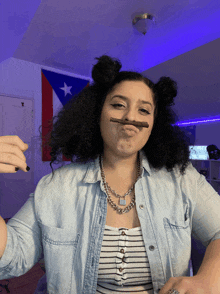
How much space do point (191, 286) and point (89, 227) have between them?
402mm

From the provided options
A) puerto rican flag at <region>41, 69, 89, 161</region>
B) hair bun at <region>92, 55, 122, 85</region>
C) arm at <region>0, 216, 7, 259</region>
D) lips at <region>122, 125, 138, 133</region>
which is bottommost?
arm at <region>0, 216, 7, 259</region>

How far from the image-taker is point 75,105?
3.41ft

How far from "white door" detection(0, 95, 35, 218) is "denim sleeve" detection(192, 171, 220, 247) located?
3.15 m

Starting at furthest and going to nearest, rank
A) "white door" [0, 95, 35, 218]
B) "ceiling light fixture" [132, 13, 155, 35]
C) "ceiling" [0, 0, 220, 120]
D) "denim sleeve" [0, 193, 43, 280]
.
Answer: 1. "white door" [0, 95, 35, 218]
2. "ceiling light fixture" [132, 13, 155, 35]
3. "ceiling" [0, 0, 220, 120]
4. "denim sleeve" [0, 193, 43, 280]

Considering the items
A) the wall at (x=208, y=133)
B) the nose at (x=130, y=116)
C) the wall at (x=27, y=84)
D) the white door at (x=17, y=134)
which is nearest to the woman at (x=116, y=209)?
the nose at (x=130, y=116)

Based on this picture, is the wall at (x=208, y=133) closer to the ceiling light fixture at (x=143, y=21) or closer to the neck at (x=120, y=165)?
the ceiling light fixture at (x=143, y=21)

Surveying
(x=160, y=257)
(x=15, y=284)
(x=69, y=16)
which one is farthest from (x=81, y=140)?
(x=69, y=16)

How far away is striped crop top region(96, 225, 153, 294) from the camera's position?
740mm

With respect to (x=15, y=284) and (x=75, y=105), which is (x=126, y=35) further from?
(x=15, y=284)

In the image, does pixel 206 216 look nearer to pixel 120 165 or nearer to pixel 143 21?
pixel 120 165

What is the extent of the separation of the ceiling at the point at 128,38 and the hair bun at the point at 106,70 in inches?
63.6

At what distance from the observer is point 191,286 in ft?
2.04

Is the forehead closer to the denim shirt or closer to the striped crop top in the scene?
the denim shirt

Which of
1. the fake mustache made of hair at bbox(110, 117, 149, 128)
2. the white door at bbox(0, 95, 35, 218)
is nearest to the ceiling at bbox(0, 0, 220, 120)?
the white door at bbox(0, 95, 35, 218)
